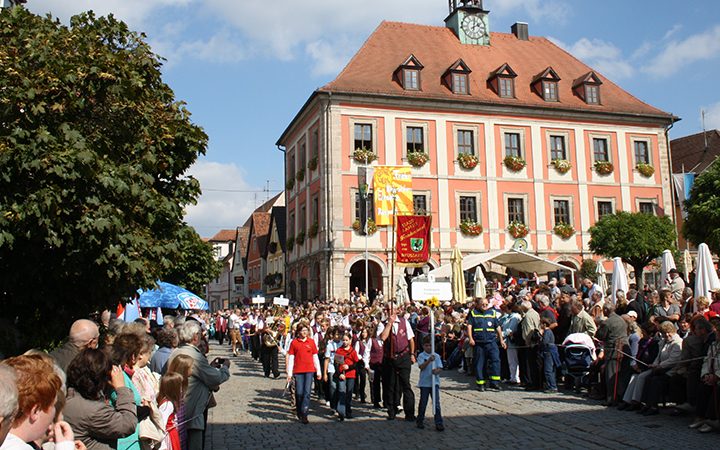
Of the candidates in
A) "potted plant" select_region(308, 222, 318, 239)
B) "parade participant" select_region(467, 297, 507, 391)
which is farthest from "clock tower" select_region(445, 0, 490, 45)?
"parade participant" select_region(467, 297, 507, 391)

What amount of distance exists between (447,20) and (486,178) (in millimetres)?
12288

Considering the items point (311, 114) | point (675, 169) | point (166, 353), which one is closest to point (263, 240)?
point (311, 114)

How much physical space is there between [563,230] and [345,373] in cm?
2815

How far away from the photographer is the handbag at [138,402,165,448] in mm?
5230

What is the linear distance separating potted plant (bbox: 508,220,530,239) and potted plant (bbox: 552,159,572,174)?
156 inches

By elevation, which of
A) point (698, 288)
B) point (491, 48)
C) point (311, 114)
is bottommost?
point (698, 288)

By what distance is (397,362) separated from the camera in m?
11.4

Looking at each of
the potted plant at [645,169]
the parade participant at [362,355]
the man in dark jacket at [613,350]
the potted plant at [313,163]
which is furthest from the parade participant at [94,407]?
the potted plant at [645,169]

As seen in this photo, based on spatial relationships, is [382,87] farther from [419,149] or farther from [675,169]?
[675,169]

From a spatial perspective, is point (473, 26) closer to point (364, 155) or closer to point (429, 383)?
point (364, 155)

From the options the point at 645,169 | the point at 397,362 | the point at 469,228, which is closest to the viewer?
the point at 397,362

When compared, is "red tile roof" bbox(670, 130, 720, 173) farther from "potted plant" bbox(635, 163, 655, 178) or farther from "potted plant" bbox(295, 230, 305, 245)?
"potted plant" bbox(295, 230, 305, 245)

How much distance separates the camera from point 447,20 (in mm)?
43594

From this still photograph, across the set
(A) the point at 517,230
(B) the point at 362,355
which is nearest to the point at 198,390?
(B) the point at 362,355
